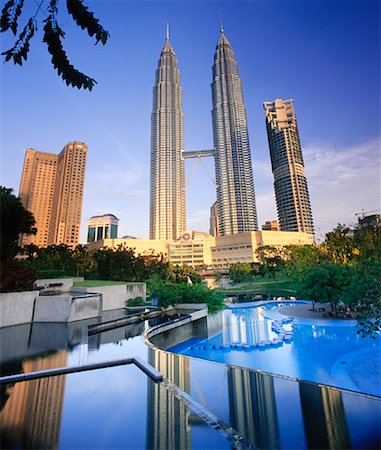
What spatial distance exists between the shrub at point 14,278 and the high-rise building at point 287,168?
10625cm

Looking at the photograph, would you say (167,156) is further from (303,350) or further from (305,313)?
(303,350)

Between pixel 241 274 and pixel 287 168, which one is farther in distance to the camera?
pixel 287 168

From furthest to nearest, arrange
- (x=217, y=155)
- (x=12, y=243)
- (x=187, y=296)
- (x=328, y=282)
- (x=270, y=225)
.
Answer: (x=270, y=225) → (x=217, y=155) → (x=328, y=282) → (x=187, y=296) → (x=12, y=243)

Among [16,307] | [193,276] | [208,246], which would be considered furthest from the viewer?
[208,246]

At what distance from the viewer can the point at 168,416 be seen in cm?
284

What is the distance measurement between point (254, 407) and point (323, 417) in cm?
75

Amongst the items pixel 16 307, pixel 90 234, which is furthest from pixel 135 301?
pixel 90 234

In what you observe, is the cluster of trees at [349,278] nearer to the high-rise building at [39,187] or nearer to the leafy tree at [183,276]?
the leafy tree at [183,276]

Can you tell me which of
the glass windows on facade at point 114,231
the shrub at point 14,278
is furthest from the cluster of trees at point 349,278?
the glass windows on facade at point 114,231

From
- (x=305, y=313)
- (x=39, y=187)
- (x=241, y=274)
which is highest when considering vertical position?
(x=39, y=187)

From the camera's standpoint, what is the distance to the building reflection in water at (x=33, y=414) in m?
2.40

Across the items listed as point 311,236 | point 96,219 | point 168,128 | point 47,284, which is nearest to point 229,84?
point 168,128

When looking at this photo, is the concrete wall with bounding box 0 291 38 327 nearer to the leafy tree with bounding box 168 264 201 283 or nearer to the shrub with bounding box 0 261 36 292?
the shrub with bounding box 0 261 36 292

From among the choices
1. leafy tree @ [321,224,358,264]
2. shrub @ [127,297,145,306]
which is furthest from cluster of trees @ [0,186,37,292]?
leafy tree @ [321,224,358,264]
